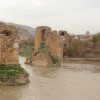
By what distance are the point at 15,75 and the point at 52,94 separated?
3933mm

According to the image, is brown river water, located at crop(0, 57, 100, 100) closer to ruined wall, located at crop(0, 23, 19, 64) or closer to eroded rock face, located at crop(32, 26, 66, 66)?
ruined wall, located at crop(0, 23, 19, 64)

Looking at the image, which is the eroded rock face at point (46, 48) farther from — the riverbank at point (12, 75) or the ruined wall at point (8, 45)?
the riverbank at point (12, 75)

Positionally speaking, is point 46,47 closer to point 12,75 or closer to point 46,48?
point 46,48

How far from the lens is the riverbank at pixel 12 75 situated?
25.5m

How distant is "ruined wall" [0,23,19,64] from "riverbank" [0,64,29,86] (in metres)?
0.57

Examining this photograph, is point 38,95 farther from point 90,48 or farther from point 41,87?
point 90,48

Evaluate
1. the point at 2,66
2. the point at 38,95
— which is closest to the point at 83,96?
the point at 38,95

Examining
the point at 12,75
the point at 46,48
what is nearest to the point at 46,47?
the point at 46,48

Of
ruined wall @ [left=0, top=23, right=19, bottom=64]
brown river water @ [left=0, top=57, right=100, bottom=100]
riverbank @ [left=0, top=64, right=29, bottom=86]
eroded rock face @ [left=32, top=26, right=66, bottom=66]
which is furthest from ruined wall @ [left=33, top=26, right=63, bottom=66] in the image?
riverbank @ [left=0, top=64, right=29, bottom=86]

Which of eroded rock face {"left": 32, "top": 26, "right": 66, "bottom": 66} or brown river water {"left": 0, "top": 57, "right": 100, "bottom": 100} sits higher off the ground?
eroded rock face {"left": 32, "top": 26, "right": 66, "bottom": 66}

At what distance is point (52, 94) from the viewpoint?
2333 centimetres

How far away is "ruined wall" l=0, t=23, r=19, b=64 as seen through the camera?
26.9m

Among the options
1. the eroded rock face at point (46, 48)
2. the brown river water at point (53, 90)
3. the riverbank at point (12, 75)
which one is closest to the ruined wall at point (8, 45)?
the riverbank at point (12, 75)

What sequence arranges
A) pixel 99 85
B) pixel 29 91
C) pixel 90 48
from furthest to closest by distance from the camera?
pixel 90 48 → pixel 99 85 → pixel 29 91
